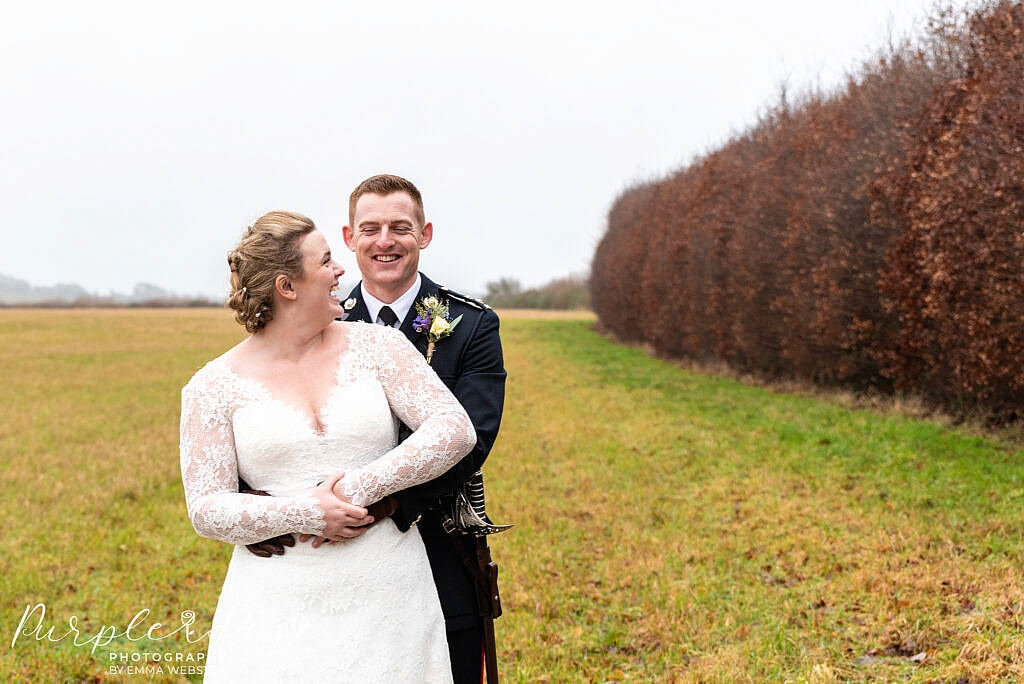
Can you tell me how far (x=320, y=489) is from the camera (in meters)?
2.34

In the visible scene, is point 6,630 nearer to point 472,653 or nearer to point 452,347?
point 472,653

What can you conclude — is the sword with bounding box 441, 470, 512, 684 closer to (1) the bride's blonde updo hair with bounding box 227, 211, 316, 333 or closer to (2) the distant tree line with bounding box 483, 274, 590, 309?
(1) the bride's blonde updo hair with bounding box 227, 211, 316, 333

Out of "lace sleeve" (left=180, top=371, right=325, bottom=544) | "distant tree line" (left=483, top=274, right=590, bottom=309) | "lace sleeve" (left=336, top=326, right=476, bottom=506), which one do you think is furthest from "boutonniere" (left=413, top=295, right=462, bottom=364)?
"distant tree line" (left=483, top=274, right=590, bottom=309)

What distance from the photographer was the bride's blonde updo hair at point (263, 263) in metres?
2.41

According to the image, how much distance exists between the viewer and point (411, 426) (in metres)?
2.55

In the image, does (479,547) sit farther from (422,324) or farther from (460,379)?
(422,324)

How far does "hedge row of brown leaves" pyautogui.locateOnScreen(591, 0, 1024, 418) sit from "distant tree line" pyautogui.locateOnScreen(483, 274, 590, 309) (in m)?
55.6

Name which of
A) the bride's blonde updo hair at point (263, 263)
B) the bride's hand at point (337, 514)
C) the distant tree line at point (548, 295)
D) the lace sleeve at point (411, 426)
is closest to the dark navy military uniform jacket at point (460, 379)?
the lace sleeve at point (411, 426)

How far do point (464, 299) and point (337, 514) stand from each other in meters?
1.12

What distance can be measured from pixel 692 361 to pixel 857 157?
11.7 meters

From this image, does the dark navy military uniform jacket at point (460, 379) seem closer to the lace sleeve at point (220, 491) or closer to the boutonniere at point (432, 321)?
the boutonniere at point (432, 321)

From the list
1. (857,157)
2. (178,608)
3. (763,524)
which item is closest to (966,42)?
(857,157)

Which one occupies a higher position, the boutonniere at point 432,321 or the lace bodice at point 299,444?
the boutonniere at point 432,321

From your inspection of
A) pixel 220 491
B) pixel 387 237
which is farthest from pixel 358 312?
pixel 220 491
